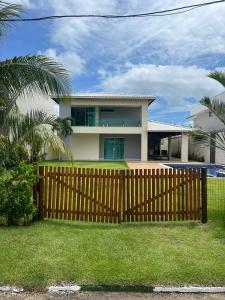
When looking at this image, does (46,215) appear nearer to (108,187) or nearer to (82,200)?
(82,200)

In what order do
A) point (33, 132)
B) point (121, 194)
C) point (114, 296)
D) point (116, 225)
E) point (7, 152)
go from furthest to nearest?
point (33, 132) < point (7, 152) < point (121, 194) < point (116, 225) < point (114, 296)

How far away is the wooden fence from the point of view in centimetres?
907

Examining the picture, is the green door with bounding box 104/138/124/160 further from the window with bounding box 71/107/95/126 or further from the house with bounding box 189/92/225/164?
the house with bounding box 189/92/225/164

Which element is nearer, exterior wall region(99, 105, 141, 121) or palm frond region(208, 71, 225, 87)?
palm frond region(208, 71, 225, 87)

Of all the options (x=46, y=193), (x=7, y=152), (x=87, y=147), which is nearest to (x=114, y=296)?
(x=46, y=193)

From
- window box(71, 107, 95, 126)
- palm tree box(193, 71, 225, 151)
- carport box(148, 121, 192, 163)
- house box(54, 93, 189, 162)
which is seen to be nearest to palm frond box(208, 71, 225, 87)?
palm tree box(193, 71, 225, 151)

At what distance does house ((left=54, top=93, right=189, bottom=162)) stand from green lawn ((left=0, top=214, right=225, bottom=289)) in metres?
28.1

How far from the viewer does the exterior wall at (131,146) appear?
39438 mm

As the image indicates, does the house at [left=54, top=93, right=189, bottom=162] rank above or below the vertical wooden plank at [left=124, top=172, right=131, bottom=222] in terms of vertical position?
above

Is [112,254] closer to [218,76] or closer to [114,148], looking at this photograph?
[218,76]

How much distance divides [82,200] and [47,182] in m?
0.95

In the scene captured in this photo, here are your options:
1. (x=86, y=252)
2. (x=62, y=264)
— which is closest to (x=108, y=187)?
(x=86, y=252)

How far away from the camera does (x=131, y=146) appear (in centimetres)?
3962

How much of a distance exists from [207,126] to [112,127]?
1108 centimetres
